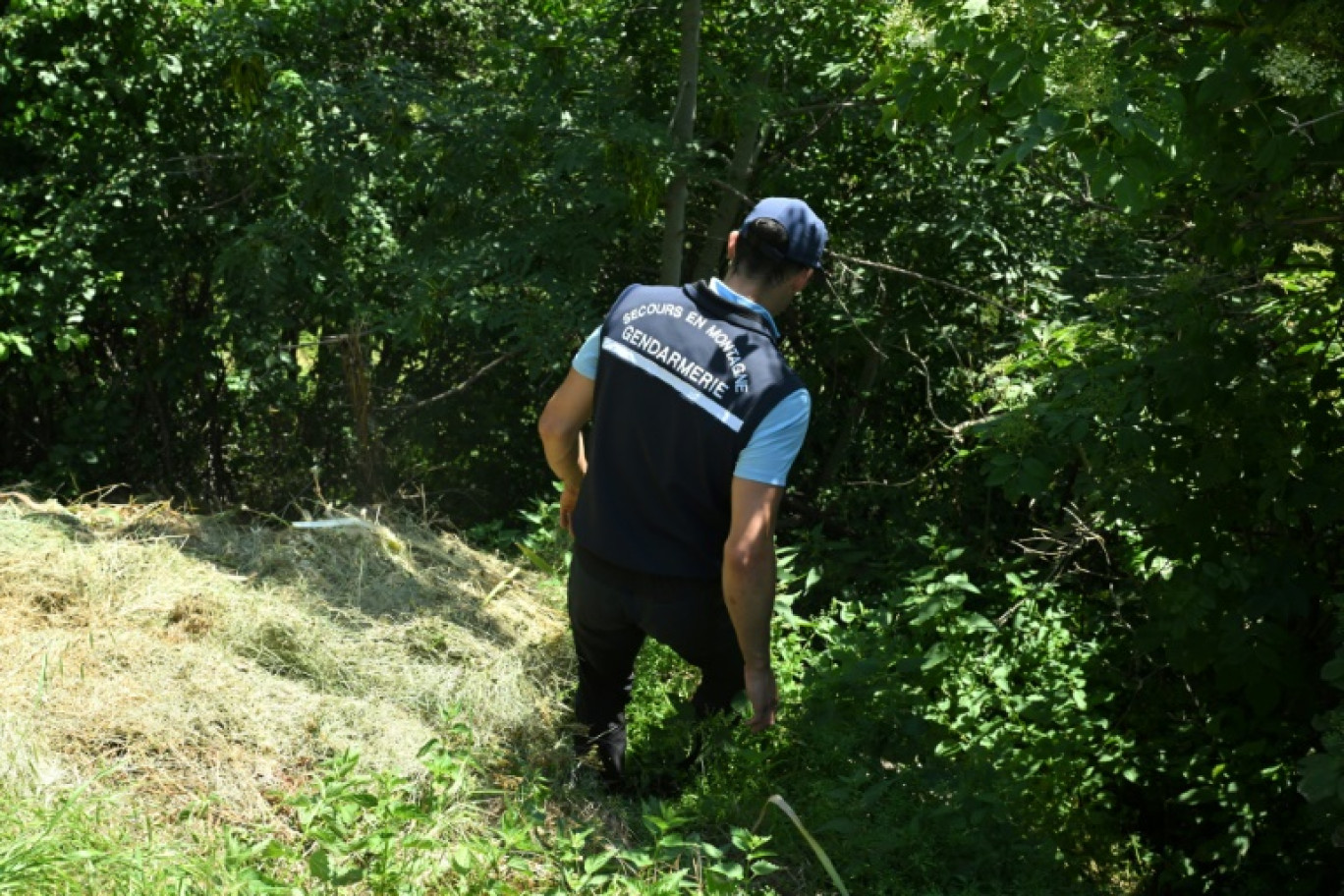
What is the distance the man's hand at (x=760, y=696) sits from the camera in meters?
3.91

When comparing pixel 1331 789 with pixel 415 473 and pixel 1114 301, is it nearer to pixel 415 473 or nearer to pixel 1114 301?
pixel 1114 301

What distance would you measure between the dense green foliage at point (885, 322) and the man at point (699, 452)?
61cm

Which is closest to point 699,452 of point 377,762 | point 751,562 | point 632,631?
point 751,562

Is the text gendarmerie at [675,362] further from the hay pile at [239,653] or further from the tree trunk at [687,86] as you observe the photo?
the tree trunk at [687,86]

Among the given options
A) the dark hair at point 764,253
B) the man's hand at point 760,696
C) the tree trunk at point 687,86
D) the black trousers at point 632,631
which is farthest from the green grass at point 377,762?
the tree trunk at point 687,86

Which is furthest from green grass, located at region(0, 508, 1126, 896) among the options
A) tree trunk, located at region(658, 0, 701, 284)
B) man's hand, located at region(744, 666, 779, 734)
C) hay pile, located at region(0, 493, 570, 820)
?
tree trunk, located at region(658, 0, 701, 284)

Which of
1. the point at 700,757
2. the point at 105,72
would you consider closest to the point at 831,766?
the point at 700,757

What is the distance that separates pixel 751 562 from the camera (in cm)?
375

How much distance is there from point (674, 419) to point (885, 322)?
13.1 feet

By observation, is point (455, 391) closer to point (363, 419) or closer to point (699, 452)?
point (363, 419)

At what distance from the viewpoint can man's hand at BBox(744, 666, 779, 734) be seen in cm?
391

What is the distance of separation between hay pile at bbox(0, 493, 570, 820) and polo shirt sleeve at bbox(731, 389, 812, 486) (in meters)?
1.01

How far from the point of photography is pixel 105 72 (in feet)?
24.0

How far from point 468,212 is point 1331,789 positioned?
4.74 m
